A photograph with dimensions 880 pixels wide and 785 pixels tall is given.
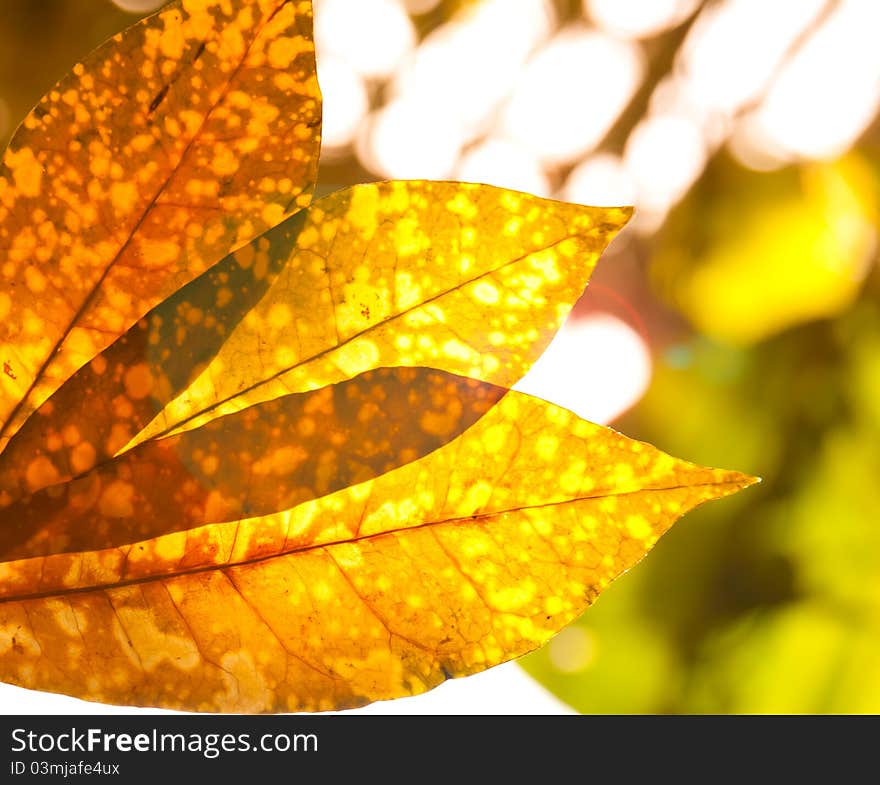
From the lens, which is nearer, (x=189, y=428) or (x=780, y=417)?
(x=189, y=428)

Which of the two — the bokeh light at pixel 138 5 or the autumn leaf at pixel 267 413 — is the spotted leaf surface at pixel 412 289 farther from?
the bokeh light at pixel 138 5

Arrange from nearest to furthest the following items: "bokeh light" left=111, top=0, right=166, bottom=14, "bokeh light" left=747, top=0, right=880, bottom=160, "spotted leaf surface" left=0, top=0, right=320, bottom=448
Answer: "spotted leaf surface" left=0, top=0, right=320, bottom=448 → "bokeh light" left=111, top=0, right=166, bottom=14 → "bokeh light" left=747, top=0, right=880, bottom=160

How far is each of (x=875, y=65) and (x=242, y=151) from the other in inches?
16.0

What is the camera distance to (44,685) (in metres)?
0.22

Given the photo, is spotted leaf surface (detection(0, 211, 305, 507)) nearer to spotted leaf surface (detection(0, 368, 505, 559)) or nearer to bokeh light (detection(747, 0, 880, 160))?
spotted leaf surface (detection(0, 368, 505, 559))

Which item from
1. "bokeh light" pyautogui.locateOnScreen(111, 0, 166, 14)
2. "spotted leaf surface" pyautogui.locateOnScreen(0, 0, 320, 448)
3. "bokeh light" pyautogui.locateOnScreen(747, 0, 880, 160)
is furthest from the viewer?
"bokeh light" pyautogui.locateOnScreen(747, 0, 880, 160)

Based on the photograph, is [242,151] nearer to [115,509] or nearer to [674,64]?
[115,509]

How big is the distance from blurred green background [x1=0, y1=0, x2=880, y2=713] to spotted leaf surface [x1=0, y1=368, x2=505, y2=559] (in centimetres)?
17

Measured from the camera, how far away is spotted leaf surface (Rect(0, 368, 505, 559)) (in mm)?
218

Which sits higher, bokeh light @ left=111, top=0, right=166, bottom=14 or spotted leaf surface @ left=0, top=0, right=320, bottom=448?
bokeh light @ left=111, top=0, right=166, bottom=14

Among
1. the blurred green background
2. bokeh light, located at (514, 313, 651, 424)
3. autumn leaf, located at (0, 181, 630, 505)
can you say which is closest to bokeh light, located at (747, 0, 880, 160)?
the blurred green background

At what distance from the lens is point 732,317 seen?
0.48m
